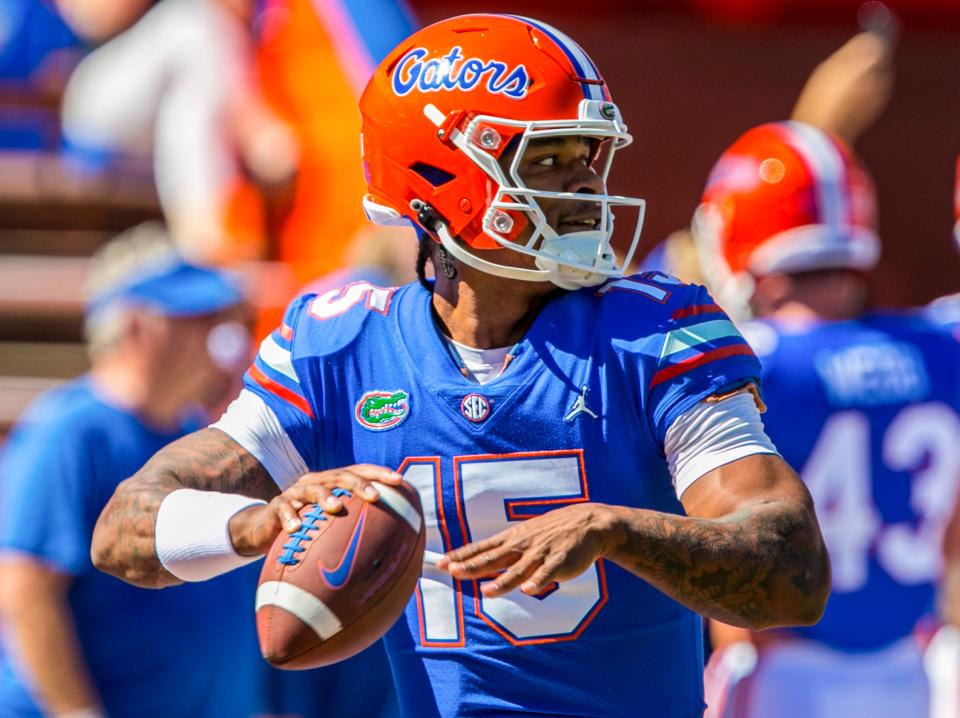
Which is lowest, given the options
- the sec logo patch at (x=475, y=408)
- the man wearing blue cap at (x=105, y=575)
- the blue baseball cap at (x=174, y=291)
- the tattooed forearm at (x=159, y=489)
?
the man wearing blue cap at (x=105, y=575)

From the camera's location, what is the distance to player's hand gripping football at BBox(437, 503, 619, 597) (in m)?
2.08

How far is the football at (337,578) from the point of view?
2.24 metres

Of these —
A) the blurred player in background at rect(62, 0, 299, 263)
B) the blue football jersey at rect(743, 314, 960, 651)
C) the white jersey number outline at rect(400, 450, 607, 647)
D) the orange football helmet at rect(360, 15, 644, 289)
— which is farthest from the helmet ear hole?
the blurred player in background at rect(62, 0, 299, 263)

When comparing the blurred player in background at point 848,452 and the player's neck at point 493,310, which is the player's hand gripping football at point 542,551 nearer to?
the player's neck at point 493,310

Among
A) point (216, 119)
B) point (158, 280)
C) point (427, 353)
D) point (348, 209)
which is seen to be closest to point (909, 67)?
point (348, 209)

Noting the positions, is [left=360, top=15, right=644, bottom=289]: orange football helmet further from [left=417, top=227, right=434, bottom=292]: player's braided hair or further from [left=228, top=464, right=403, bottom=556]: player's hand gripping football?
[left=228, top=464, right=403, bottom=556]: player's hand gripping football

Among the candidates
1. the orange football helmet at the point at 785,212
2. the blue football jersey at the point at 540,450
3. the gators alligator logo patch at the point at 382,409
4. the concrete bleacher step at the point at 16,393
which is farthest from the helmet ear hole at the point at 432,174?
the concrete bleacher step at the point at 16,393

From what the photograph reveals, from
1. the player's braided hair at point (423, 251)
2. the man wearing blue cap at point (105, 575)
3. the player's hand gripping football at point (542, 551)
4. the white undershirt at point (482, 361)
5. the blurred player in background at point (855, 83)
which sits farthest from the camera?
the blurred player in background at point (855, 83)

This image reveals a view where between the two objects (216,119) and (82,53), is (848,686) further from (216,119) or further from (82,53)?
(82,53)

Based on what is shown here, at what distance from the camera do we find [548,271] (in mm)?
2578

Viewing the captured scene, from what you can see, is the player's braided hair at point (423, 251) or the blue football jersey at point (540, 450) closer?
the blue football jersey at point (540, 450)

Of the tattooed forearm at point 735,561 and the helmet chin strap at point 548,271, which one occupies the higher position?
the helmet chin strap at point 548,271

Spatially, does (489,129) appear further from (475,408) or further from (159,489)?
(159,489)

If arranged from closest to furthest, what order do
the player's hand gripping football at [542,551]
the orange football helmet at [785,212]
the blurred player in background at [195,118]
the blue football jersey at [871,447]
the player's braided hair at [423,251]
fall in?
1. the player's hand gripping football at [542,551]
2. the player's braided hair at [423,251]
3. the blue football jersey at [871,447]
4. the orange football helmet at [785,212]
5. the blurred player in background at [195,118]
